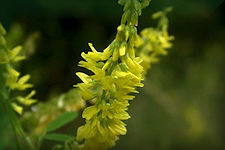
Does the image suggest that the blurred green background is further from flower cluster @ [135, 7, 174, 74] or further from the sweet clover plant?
the sweet clover plant

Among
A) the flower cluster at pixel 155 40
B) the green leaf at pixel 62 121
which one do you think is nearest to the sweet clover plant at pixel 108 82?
the green leaf at pixel 62 121

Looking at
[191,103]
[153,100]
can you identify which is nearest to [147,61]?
[153,100]

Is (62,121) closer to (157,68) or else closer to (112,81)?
(112,81)

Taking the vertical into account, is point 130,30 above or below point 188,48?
below

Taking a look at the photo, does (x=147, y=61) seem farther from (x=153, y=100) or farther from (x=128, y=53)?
(x=153, y=100)

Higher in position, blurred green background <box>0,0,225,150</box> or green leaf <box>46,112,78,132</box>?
blurred green background <box>0,0,225,150</box>

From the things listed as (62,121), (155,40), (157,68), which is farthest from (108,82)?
(157,68)

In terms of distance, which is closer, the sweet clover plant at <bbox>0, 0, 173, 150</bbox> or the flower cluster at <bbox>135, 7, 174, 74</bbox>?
the sweet clover plant at <bbox>0, 0, 173, 150</bbox>

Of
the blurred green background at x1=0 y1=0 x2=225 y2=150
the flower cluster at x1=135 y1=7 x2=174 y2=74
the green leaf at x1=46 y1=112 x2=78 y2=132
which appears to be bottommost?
the green leaf at x1=46 y1=112 x2=78 y2=132

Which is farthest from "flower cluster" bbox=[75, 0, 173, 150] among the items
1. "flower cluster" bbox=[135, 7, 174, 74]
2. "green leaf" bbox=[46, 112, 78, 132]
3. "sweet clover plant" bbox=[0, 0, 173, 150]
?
"flower cluster" bbox=[135, 7, 174, 74]
